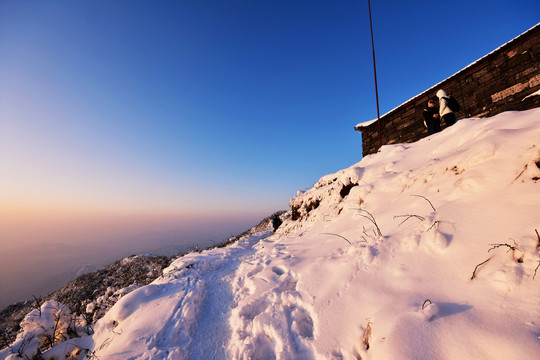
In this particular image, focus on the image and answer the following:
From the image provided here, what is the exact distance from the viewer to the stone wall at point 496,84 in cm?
591

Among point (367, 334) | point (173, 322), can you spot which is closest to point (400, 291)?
point (367, 334)

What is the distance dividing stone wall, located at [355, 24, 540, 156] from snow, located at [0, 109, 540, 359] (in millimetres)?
5318

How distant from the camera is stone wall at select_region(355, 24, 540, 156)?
5906 millimetres

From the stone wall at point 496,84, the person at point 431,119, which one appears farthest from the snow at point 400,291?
the stone wall at point 496,84

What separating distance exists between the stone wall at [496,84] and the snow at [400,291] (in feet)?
17.4

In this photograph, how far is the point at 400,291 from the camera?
154 centimetres

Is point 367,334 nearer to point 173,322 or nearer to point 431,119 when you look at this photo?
point 173,322

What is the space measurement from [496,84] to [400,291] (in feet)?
31.8

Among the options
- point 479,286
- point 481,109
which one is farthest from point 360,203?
point 481,109

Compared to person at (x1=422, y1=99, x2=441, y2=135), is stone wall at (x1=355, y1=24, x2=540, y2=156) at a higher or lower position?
higher

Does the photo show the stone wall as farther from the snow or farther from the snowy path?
the snowy path

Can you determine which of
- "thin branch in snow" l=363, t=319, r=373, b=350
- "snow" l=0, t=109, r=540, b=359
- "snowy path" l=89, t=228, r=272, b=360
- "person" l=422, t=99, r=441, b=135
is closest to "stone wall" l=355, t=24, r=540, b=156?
"person" l=422, t=99, r=441, b=135

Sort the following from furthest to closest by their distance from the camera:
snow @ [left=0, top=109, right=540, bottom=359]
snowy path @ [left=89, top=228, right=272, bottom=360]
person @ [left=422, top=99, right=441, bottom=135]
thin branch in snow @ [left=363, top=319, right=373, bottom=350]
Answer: person @ [left=422, top=99, right=441, bottom=135] → snowy path @ [left=89, top=228, right=272, bottom=360] → thin branch in snow @ [left=363, top=319, right=373, bottom=350] → snow @ [left=0, top=109, right=540, bottom=359]

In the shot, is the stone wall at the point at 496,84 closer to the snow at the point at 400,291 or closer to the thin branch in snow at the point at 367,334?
the snow at the point at 400,291
